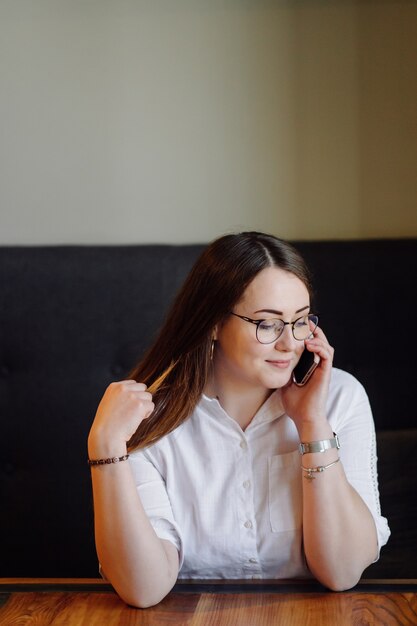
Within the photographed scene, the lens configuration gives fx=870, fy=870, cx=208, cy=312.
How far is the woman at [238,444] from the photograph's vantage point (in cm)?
149

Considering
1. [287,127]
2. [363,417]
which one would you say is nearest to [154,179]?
[287,127]

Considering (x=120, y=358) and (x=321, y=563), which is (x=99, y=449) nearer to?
(x=321, y=563)

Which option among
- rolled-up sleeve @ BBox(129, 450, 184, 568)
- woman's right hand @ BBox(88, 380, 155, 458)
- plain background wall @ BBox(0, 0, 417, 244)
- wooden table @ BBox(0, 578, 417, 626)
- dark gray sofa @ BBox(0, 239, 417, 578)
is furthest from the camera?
plain background wall @ BBox(0, 0, 417, 244)

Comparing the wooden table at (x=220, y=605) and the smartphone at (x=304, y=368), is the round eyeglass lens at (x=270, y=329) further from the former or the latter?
the wooden table at (x=220, y=605)

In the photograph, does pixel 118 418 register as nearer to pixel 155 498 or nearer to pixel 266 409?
pixel 155 498

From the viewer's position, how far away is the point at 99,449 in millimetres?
1488

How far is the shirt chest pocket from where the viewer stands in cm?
161

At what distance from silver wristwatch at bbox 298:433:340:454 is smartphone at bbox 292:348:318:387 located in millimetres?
124

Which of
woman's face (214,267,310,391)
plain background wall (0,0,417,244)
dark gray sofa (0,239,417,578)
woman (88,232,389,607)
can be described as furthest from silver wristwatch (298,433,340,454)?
plain background wall (0,0,417,244)

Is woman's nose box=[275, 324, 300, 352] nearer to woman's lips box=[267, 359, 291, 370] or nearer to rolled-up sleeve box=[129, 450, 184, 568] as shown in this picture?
woman's lips box=[267, 359, 291, 370]

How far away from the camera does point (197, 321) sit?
5.47 ft

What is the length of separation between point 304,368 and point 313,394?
0.19 feet

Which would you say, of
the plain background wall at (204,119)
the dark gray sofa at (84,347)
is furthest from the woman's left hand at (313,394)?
the plain background wall at (204,119)

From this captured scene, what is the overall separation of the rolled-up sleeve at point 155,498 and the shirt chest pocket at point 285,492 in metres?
0.18
